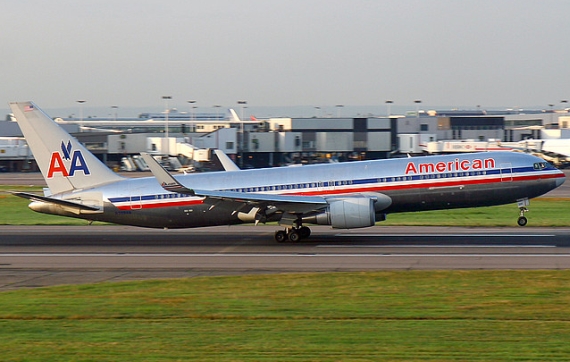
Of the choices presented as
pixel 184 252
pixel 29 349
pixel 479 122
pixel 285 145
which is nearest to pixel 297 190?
pixel 184 252

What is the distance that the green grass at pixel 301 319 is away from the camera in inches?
548

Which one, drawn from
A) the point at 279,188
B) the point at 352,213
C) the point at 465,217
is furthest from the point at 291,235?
the point at 465,217

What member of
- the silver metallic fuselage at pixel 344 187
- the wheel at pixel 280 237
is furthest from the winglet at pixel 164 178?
the wheel at pixel 280 237

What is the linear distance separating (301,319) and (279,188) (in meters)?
16.6

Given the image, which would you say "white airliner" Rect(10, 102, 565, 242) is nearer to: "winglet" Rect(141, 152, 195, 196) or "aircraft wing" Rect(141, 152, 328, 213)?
"aircraft wing" Rect(141, 152, 328, 213)

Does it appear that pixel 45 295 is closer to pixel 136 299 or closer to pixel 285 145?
pixel 136 299

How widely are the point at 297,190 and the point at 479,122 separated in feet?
381

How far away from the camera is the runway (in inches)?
998

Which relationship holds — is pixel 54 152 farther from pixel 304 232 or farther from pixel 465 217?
pixel 465 217

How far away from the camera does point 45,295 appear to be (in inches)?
808

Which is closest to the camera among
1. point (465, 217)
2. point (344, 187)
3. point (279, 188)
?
point (344, 187)

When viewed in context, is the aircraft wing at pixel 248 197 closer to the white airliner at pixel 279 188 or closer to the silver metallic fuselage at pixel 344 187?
the white airliner at pixel 279 188

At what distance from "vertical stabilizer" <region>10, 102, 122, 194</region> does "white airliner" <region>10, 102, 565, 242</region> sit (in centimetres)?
4

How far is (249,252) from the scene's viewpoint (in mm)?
29984
